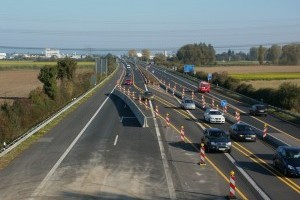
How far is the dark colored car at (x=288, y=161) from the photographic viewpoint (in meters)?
22.2

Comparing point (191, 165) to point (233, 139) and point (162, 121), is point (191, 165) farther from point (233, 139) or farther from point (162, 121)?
point (162, 121)

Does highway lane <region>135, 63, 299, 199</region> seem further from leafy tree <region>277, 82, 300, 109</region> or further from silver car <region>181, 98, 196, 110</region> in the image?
leafy tree <region>277, 82, 300, 109</region>

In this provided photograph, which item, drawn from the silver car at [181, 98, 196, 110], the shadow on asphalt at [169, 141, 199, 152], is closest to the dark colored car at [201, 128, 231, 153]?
the shadow on asphalt at [169, 141, 199, 152]

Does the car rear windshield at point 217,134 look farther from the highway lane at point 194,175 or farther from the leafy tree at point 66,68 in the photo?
the leafy tree at point 66,68

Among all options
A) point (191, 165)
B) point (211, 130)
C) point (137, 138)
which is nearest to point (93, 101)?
point (137, 138)

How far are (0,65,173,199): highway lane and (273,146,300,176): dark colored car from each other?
18.0 ft

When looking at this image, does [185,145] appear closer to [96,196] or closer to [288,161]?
[288,161]

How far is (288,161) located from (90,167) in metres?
9.25

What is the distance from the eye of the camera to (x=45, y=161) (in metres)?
25.9

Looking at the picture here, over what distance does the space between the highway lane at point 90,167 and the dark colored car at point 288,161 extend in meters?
5.48

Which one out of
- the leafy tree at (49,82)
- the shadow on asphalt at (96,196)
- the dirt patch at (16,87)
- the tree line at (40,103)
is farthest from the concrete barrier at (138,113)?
the shadow on asphalt at (96,196)

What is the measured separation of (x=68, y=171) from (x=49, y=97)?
3358 centimetres

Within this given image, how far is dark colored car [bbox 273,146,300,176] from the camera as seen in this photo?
72.9ft

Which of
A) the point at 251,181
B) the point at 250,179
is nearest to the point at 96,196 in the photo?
the point at 251,181
